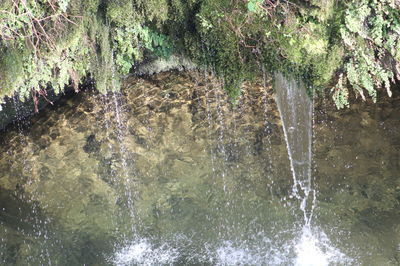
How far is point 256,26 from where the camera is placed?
5301 mm

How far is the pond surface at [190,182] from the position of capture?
19.2ft

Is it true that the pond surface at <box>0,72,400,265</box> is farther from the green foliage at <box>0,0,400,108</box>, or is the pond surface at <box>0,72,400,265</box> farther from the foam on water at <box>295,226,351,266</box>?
the green foliage at <box>0,0,400,108</box>

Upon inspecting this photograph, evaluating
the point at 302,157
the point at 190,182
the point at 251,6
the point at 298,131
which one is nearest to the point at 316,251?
the point at 302,157

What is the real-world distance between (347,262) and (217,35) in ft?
10.2

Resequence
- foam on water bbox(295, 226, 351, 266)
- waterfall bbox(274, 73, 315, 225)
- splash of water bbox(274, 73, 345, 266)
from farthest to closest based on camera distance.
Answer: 1. waterfall bbox(274, 73, 315, 225)
2. splash of water bbox(274, 73, 345, 266)
3. foam on water bbox(295, 226, 351, 266)

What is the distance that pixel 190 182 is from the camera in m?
6.86

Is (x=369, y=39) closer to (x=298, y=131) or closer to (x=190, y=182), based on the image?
(x=298, y=131)

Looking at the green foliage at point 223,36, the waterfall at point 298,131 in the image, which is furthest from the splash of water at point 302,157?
the green foliage at point 223,36

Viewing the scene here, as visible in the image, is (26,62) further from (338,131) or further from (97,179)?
(338,131)

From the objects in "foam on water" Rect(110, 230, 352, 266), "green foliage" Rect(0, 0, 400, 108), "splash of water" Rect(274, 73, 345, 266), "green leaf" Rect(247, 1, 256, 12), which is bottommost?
"foam on water" Rect(110, 230, 352, 266)

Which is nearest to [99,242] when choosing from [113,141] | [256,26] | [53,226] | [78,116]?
[53,226]

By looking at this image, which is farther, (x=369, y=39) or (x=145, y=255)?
(x=145, y=255)

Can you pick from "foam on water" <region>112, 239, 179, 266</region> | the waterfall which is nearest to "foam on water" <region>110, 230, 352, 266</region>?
"foam on water" <region>112, 239, 179, 266</region>

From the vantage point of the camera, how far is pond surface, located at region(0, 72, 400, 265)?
5.86m
